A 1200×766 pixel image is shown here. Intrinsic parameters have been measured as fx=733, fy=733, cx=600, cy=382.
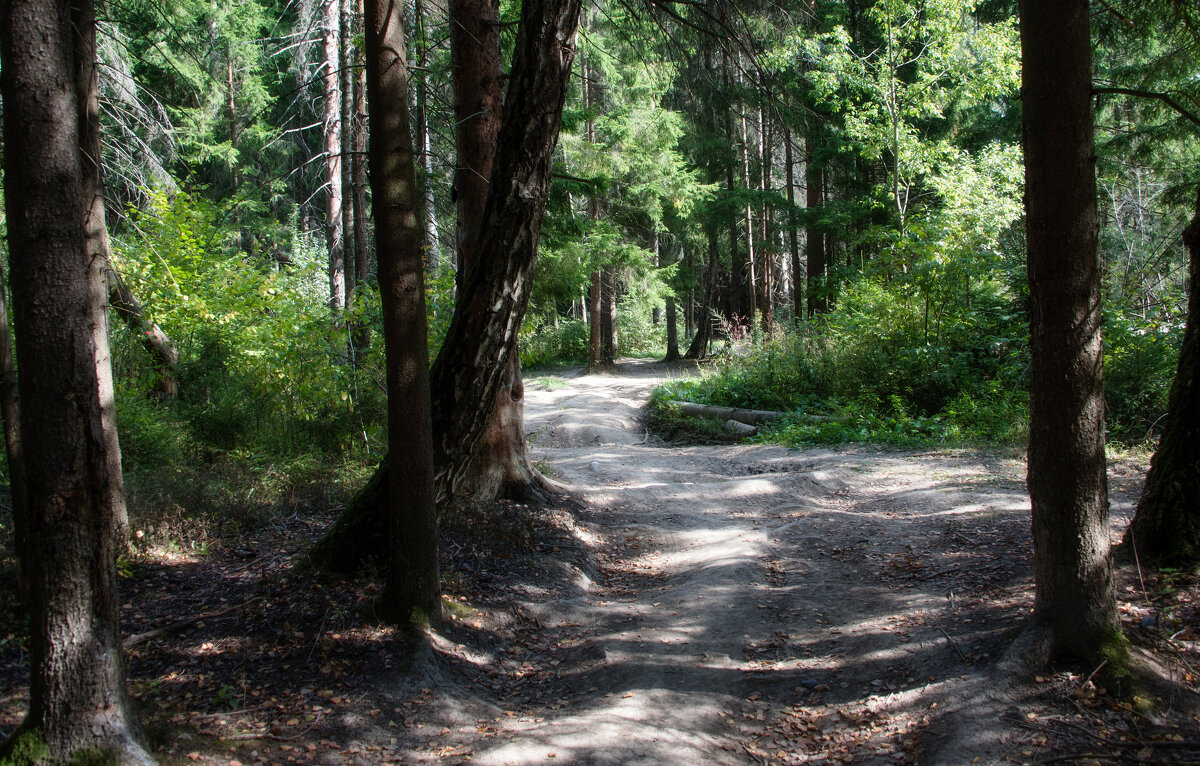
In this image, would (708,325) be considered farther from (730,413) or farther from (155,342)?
(155,342)

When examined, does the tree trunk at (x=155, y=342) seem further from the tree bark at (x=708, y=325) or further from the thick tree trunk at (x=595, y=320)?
the tree bark at (x=708, y=325)

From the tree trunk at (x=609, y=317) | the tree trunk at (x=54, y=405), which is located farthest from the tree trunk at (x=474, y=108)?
the tree trunk at (x=609, y=317)

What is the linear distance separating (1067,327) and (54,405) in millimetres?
4436

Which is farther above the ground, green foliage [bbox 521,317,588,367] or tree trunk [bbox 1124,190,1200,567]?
green foliage [bbox 521,317,588,367]

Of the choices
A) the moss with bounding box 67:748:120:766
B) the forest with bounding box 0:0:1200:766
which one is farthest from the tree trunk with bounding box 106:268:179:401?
the moss with bounding box 67:748:120:766

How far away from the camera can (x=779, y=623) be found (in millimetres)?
5270

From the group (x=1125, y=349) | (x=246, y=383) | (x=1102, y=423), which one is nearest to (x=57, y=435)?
(x=1102, y=423)

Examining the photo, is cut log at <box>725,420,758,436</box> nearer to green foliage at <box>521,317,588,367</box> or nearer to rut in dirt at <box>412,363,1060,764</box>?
rut in dirt at <box>412,363,1060,764</box>

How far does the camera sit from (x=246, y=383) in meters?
9.42

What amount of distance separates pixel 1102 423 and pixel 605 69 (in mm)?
22851

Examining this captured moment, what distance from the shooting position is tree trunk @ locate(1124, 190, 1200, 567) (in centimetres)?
444

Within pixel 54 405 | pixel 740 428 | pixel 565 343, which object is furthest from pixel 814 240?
pixel 54 405

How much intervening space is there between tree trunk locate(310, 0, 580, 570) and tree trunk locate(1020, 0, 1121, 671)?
2.97 m

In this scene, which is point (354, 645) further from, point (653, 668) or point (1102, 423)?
point (1102, 423)
